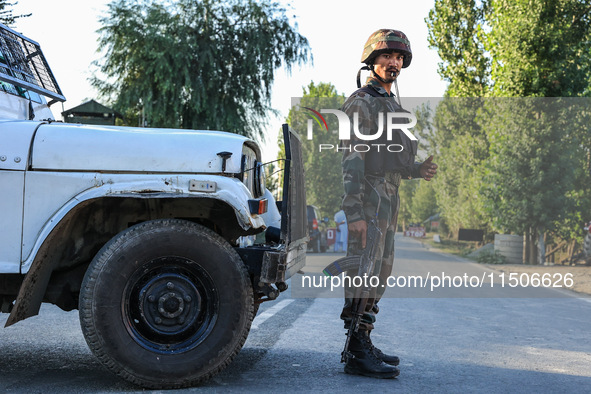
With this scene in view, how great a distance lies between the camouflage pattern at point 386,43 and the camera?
480 cm

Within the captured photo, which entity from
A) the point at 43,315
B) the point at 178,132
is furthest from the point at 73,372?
the point at 43,315

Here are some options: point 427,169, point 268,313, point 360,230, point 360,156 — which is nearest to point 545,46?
point 268,313

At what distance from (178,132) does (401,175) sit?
1598mm

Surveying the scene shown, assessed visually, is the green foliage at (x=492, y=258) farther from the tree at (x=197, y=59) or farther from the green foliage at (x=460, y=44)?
the tree at (x=197, y=59)

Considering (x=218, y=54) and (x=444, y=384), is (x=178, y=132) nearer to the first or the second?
(x=444, y=384)

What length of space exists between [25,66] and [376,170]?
269 cm

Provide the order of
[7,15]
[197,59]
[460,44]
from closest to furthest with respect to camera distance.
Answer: [7,15] → [197,59] → [460,44]

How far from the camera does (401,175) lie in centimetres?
500

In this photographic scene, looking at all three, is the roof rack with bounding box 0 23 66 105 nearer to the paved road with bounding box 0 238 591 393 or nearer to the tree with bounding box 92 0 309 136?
the paved road with bounding box 0 238 591 393

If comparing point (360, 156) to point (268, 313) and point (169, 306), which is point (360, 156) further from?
point (268, 313)

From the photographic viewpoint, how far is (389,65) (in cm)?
489

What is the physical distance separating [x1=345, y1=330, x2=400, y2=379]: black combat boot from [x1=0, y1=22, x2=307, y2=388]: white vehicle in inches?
32.7

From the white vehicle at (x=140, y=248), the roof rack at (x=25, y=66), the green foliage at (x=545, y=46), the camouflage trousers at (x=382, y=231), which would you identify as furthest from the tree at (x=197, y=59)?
the white vehicle at (x=140, y=248)

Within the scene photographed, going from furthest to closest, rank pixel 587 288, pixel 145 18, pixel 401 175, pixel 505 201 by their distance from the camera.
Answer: pixel 505 201
pixel 145 18
pixel 587 288
pixel 401 175
